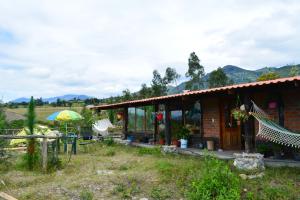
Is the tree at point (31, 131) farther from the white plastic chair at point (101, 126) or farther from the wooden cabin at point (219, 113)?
the white plastic chair at point (101, 126)

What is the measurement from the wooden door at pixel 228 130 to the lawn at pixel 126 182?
3.08 metres

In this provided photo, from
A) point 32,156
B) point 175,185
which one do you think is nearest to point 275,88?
point 175,185

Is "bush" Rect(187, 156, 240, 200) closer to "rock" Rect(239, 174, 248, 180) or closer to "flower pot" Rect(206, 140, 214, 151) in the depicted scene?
"rock" Rect(239, 174, 248, 180)

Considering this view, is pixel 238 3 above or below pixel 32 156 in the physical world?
above

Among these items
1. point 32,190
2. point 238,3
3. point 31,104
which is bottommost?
point 32,190

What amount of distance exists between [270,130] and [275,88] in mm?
1103

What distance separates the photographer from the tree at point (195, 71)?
37.3m

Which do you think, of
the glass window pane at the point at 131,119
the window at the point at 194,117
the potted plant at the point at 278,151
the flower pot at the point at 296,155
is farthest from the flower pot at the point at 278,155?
the glass window pane at the point at 131,119

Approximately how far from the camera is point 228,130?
1054 cm

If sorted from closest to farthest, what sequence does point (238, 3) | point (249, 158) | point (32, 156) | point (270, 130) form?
point (270, 130)
point (249, 158)
point (32, 156)
point (238, 3)

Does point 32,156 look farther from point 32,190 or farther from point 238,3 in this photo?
point 238,3

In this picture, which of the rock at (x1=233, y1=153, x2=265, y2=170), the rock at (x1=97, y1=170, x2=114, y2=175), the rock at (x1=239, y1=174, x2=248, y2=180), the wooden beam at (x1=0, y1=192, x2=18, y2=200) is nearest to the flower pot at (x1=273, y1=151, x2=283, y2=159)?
the rock at (x1=233, y1=153, x2=265, y2=170)

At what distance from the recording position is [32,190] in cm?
620

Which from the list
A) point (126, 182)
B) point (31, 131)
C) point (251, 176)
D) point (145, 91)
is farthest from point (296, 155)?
point (145, 91)
